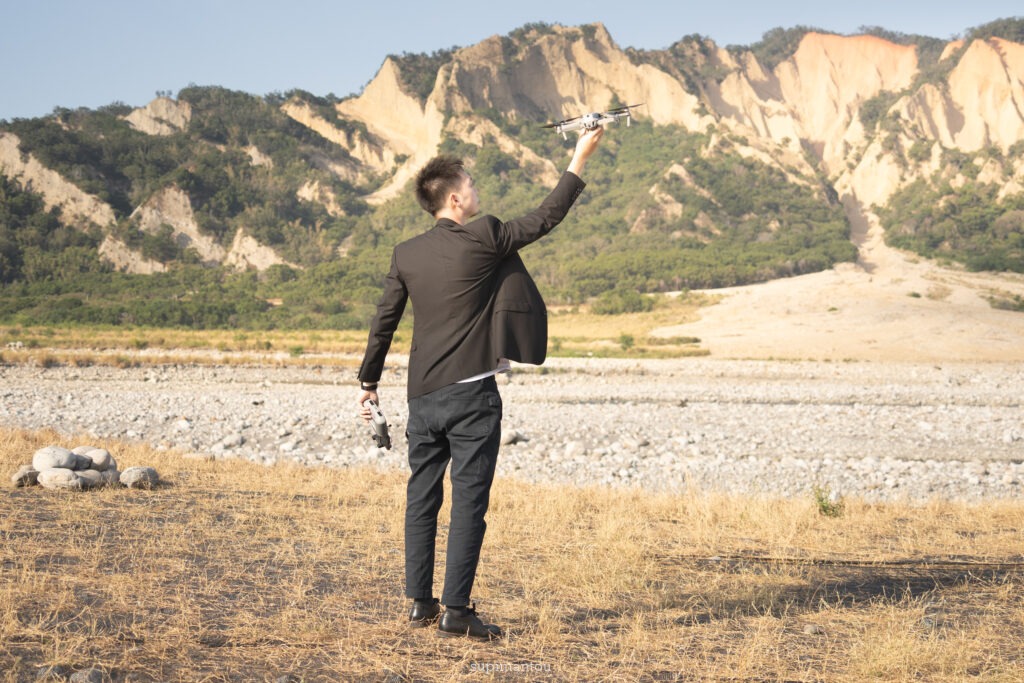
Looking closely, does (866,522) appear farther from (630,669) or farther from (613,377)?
(613,377)

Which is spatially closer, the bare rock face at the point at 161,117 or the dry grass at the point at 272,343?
the dry grass at the point at 272,343

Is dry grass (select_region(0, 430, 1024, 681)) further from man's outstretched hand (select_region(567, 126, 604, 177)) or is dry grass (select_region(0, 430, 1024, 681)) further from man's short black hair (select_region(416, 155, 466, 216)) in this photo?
man's outstretched hand (select_region(567, 126, 604, 177))

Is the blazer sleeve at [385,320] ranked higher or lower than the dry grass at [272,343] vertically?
higher

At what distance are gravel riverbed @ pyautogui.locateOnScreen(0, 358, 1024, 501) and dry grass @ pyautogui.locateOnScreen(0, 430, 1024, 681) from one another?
369 centimetres

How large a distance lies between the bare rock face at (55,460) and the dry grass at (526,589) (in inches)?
19.3

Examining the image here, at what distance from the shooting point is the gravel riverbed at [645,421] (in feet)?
43.6

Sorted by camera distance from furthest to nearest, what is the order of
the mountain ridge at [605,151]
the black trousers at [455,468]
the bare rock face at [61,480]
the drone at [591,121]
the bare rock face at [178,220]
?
the bare rock face at [178,220]
the mountain ridge at [605,151]
the bare rock face at [61,480]
the drone at [591,121]
the black trousers at [455,468]

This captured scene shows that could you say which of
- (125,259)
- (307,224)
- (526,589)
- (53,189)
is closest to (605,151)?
(307,224)

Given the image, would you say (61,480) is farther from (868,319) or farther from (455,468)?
(868,319)

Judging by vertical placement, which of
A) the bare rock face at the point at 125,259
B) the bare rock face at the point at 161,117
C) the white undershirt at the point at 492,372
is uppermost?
the bare rock face at the point at 161,117

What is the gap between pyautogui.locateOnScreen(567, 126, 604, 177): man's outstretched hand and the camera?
4543 millimetres

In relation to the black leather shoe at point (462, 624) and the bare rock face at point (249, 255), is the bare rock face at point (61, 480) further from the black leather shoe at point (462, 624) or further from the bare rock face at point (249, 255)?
the bare rock face at point (249, 255)

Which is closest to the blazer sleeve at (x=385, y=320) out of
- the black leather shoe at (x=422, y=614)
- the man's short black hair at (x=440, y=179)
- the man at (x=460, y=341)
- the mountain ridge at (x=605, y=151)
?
the man at (x=460, y=341)

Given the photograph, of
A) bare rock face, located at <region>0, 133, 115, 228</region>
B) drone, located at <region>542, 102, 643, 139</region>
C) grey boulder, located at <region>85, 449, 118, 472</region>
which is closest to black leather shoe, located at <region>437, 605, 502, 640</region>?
drone, located at <region>542, 102, 643, 139</region>
